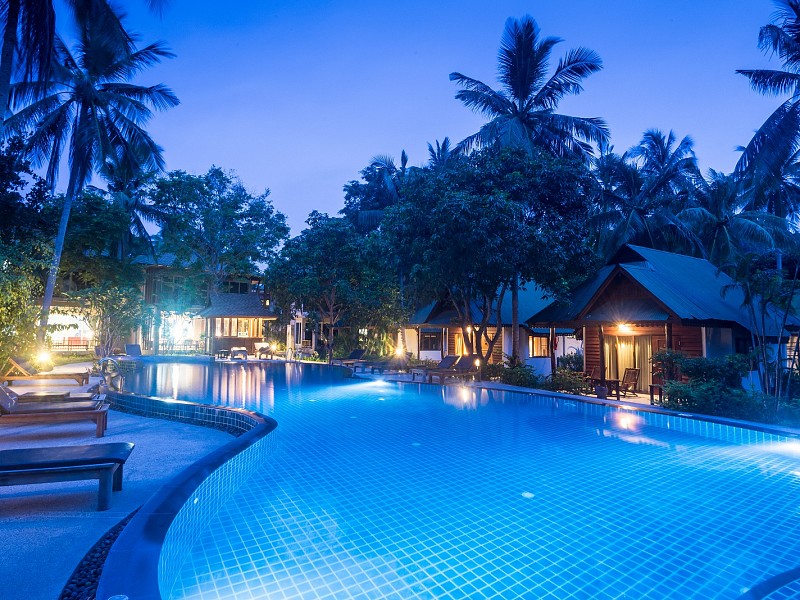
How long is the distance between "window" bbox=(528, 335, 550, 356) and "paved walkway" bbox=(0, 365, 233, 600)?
57.3 ft

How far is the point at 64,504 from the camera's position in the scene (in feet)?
14.6

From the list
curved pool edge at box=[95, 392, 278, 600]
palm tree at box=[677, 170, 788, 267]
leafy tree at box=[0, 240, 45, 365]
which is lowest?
curved pool edge at box=[95, 392, 278, 600]

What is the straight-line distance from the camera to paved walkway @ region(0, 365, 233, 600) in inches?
125

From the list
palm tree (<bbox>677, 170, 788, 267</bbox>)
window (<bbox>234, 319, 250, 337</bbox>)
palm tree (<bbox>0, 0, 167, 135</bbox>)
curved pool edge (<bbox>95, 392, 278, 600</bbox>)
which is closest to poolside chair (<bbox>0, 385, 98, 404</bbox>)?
curved pool edge (<bbox>95, 392, 278, 600</bbox>)

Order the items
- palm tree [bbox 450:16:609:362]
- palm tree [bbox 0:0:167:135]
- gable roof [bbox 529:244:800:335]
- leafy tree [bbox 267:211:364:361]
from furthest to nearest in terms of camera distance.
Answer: leafy tree [bbox 267:211:364:361] < palm tree [bbox 450:16:609:362] < gable roof [bbox 529:244:800:335] < palm tree [bbox 0:0:167:135]

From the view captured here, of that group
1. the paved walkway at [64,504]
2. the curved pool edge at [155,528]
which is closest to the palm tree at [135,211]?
the paved walkway at [64,504]

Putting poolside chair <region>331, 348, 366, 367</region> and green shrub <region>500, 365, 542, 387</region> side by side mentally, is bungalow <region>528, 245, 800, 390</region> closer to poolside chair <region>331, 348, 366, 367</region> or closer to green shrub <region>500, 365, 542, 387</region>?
green shrub <region>500, 365, 542, 387</region>

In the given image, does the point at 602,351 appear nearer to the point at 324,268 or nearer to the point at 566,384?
the point at 566,384

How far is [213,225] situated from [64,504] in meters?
Result: 28.6

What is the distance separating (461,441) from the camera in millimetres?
8203

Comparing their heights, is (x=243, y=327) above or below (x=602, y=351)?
above

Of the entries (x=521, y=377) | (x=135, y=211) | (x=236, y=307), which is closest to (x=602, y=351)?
(x=521, y=377)

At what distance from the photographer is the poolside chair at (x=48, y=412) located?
671 centimetres

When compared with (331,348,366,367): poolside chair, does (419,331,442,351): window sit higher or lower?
higher
